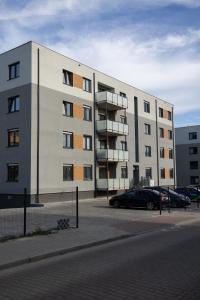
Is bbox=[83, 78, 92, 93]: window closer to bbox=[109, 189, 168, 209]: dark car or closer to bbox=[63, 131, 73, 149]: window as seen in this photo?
bbox=[63, 131, 73, 149]: window

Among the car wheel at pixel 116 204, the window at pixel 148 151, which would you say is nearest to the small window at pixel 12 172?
the car wheel at pixel 116 204

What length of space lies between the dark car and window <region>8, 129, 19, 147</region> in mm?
9267

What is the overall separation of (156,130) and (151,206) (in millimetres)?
24292

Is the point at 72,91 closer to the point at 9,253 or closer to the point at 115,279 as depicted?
the point at 9,253

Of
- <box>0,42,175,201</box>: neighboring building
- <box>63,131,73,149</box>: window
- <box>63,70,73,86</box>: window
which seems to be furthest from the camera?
<box>63,70,73,86</box>: window

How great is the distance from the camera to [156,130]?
46969 millimetres

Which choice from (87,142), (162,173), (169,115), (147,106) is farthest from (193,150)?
(87,142)

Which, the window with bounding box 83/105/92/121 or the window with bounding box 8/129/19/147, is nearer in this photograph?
the window with bounding box 8/129/19/147

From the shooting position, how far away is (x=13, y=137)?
29.6m

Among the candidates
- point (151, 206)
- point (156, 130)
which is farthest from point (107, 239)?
point (156, 130)

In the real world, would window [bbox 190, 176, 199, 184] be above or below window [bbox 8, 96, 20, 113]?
below

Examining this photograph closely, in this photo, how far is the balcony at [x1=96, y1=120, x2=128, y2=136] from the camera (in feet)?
113

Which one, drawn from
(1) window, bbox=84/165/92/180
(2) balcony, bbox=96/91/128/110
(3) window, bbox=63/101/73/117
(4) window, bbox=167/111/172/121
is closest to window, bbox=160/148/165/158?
(4) window, bbox=167/111/172/121

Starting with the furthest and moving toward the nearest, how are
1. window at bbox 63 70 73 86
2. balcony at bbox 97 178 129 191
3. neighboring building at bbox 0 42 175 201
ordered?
balcony at bbox 97 178 129 191 < window at bbox 63 70 73 86 < neighboring building at bbox 0 42 175 201
